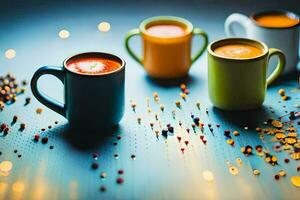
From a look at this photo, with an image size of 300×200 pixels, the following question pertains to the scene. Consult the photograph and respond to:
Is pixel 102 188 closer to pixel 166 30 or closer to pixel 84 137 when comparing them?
pixel 84 137

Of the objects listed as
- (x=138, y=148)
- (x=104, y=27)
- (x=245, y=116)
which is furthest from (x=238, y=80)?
(x=104, y=27)

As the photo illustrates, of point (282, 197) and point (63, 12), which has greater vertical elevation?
point (63, 12)

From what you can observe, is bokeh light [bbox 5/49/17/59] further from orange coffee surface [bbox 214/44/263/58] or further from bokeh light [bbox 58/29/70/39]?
orange coffee surface [bbox 214/44/263/58]

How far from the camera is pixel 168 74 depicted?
957 millimetres

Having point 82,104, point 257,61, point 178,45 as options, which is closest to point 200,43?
point 178,45

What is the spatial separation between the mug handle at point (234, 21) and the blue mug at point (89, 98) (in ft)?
0.91

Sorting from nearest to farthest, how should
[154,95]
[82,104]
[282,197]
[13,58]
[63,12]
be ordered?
[282,197] < [82,104] < [154,95] < [13,58] < [63,12]

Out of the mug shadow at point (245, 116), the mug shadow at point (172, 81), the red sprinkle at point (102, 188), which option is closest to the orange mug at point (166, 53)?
the mug shadow at point (172, 81)

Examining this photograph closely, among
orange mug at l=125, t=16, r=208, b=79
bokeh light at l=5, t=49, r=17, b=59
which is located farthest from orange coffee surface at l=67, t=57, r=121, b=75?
bokeh light at l=5, t=49, r=17, b=59

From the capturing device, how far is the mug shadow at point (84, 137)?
0.78 metres

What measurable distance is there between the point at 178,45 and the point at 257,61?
157 mm

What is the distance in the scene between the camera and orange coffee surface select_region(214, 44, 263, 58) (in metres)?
0.85

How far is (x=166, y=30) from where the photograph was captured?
3.18ft

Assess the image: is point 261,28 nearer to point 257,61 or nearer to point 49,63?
point 257,61
